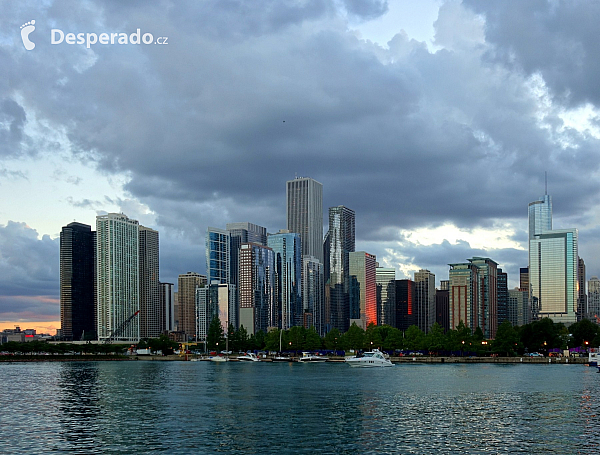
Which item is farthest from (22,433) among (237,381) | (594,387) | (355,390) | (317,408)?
(594,387)

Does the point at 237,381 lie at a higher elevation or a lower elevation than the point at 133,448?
lower

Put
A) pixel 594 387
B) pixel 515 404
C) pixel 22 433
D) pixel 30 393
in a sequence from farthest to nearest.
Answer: pixel 594 387, pixel 30 393, pixel 515 404, pixel 22 433

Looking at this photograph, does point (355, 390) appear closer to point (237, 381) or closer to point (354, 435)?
point (237, 381)

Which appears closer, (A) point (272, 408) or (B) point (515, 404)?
(A) point (272, 408)

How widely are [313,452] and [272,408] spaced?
1377 inches

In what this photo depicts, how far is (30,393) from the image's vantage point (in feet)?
422

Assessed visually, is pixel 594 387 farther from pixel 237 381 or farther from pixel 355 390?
pixel 237 381

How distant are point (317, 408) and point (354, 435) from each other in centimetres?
2508

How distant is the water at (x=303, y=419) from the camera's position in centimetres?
6862

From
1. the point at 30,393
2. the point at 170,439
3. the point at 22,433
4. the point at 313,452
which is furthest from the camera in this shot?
the point at 30,393

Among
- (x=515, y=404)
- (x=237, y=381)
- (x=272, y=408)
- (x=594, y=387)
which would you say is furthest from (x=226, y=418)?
(x=594, y=387)

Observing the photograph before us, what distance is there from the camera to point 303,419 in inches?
3413

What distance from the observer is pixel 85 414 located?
93375mm

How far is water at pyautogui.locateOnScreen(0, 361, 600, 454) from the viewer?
225 feet
